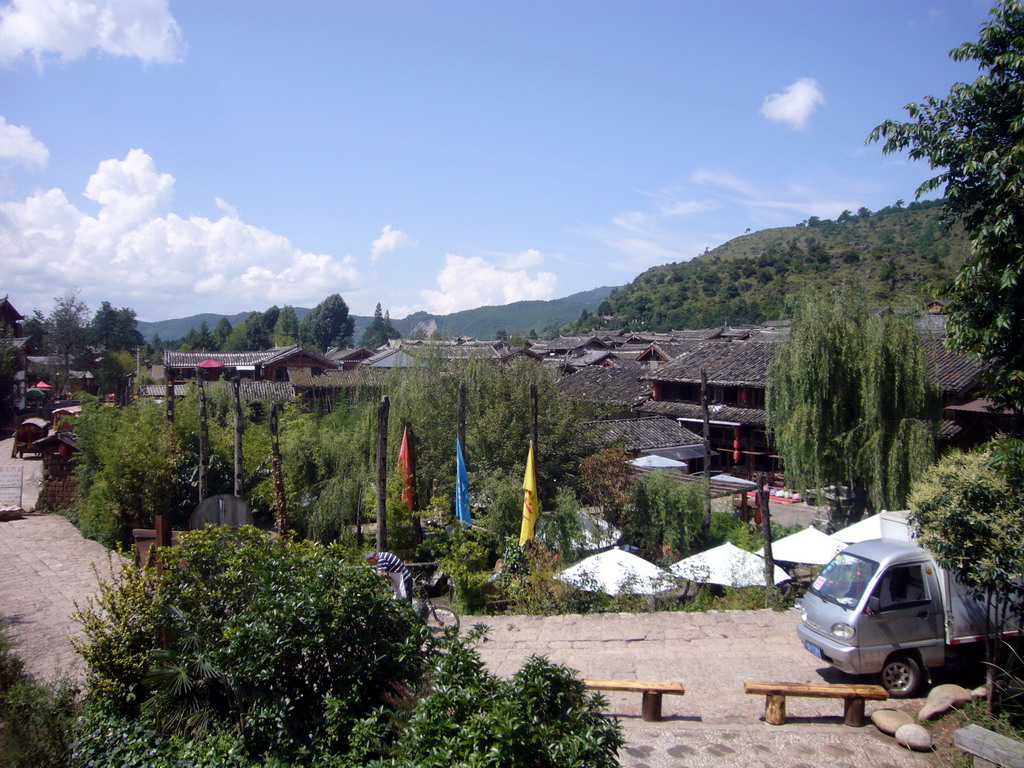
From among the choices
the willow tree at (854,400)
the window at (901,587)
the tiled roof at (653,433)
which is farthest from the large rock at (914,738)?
the tiled roof at (653,433)

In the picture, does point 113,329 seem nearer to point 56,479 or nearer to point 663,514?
point 56,479

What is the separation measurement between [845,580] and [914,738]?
6.82 feet

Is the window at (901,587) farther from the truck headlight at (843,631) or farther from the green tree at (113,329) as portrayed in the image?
the green tree at (113,329)

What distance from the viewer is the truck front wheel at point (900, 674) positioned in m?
7.74

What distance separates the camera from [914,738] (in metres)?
6.27

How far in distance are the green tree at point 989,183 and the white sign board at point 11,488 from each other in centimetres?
2159

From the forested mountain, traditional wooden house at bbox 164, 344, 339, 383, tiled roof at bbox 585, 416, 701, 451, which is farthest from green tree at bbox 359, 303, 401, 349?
tiled roof at bbox 585, 416, 701, 451

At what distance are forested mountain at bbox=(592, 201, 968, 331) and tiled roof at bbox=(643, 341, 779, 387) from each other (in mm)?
33213

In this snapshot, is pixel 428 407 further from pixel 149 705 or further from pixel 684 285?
pixel 684 285

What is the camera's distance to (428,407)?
58.9 feet

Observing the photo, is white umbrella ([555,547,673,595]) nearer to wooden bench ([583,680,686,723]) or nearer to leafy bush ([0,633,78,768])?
wooden bench ([583,680,686,723])

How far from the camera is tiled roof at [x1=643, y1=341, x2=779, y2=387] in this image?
87.8 feet

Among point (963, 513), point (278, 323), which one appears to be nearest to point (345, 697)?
point (963, 513)

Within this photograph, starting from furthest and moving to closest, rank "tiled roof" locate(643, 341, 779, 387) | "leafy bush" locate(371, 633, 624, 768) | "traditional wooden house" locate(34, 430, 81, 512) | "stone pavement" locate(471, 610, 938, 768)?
"tiled roof" locate(643, 341, 779, 387) → "traditional wooden house" locate(34, 430, 81, 512) → "stone pavement" locate(471, 610, 938, 768) → "leafy bush" locate(371, 633, 624, 768)
